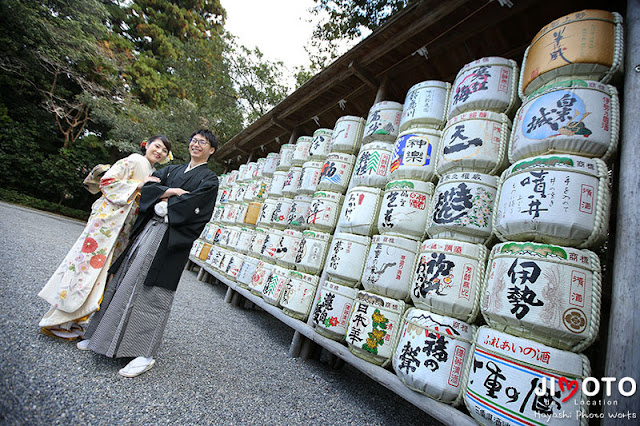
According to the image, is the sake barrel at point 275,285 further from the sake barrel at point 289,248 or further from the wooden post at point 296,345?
the wooden post at point 296,345

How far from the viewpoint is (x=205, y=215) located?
102 inches

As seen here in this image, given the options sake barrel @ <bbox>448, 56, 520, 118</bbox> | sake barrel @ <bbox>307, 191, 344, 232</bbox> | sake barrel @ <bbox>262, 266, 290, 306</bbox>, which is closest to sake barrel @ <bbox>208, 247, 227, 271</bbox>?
sake barrel @ <bbox>262, 266, 290, 306</bbox>

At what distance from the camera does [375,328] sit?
2.69 m

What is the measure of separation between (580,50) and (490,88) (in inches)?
26.2

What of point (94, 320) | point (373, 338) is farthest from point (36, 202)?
point (373, 338)

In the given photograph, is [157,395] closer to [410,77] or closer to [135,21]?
[410,77]

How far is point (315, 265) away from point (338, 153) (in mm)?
1705

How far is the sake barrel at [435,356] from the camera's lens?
82.0 inches

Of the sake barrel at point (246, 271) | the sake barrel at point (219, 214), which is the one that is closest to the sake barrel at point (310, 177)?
the sake barrel at point (246, 271)

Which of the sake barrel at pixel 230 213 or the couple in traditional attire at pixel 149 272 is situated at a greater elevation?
the sake barrel at pixel 230 213

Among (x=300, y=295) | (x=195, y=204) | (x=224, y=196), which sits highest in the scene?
(x=224, y=196)

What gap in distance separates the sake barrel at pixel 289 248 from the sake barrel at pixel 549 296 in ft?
8.99

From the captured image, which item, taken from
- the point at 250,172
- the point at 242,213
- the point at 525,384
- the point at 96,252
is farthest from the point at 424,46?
the point at 250,172

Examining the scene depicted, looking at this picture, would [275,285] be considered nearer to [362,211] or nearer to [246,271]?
[246,271]
